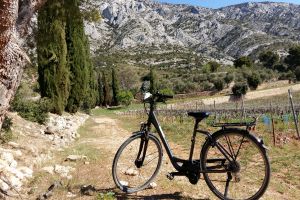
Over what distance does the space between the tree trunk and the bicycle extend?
171 centimetres

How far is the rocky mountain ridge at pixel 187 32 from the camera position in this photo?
131m

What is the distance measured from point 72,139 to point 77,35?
1403 centimetres

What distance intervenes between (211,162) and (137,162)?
1236mm

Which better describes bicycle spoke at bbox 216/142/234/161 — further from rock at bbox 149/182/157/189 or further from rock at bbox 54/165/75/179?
rock at bbox 54/165/75/179

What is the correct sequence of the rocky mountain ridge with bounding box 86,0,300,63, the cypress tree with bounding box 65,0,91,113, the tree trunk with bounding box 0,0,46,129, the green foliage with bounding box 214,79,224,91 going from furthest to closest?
the rocky mountain ridge with bounding box 86,0,300,63 < the green foliage with bounding box 214,79,224,91 < the cypress tree with bounding box 65,0,91,113 < the tree trunk with bounding box 0,0,46,129

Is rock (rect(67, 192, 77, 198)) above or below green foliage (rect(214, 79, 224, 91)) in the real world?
below

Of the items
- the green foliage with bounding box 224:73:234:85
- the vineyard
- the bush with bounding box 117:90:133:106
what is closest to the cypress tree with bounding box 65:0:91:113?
the vineyard

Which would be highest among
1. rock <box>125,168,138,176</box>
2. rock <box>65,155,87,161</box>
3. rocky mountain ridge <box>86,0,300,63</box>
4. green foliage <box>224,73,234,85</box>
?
rocky mountain ridge <box>86,0,300,63</box>

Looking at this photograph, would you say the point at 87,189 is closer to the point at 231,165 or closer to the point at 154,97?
the point at 154,97

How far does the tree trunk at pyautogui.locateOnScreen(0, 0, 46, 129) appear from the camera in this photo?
3.84m

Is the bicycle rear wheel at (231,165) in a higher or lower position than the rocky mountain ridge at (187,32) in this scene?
lower

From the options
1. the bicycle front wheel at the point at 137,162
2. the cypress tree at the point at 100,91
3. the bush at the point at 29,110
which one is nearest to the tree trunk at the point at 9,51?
the bicycle front wheel at the point at 137,162

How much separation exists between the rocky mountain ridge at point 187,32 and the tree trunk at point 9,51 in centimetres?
11693

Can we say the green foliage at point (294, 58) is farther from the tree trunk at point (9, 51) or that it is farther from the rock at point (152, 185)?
the tree trunk at point (9, 51)
